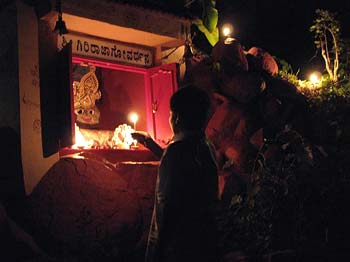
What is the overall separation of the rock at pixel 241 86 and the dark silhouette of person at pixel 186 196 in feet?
23.4

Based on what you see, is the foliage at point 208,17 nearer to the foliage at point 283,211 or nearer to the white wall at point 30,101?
the white wall at point 30,101

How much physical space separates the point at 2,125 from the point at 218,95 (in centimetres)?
499

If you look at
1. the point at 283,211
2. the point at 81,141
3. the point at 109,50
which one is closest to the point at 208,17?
the point at 109,50

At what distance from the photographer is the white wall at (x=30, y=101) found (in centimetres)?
779

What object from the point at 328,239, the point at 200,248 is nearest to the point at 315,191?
the point at 328,239

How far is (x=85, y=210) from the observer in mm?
7328

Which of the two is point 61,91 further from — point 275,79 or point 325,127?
point 325,127

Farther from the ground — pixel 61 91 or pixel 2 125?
pixel 61 91

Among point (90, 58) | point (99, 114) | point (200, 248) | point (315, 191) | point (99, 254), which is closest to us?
point (200, 248)

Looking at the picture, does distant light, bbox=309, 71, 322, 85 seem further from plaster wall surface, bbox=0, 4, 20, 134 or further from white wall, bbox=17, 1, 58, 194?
plaster wall surface, bbox=0, 4, 20, 134

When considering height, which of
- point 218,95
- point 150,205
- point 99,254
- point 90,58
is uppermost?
point 90,58

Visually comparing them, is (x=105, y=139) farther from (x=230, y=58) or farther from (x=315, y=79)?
(x=315, y=79)

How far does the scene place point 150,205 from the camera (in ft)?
26.5

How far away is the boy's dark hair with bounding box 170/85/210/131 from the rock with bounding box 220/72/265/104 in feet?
23.3
